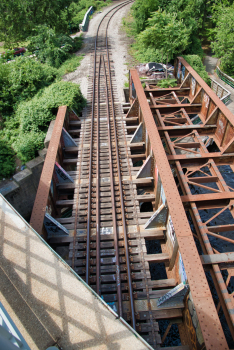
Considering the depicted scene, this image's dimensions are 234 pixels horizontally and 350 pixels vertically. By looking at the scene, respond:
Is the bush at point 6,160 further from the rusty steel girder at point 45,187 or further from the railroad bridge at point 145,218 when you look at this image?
the rusty steel girder at point 45,187

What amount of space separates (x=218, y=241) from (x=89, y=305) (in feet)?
28.2

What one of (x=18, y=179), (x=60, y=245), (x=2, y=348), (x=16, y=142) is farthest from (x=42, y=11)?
(x=2, y=348)

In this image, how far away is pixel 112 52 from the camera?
22.6 m

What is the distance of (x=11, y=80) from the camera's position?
15.3 meters

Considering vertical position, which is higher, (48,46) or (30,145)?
(48,46)

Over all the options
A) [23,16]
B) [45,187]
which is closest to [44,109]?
[45,187]

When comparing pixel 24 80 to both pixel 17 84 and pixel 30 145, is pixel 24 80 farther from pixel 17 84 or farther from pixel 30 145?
pixel 30 145

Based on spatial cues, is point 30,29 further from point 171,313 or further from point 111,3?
point 111,3

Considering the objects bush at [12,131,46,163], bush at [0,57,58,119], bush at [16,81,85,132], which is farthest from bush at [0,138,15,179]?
bush at [0,57,58,119]

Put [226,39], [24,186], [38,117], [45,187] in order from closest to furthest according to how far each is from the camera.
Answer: [45,187] → [24,186] → [38,117] → [226,39]

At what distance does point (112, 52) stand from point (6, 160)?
1610cm

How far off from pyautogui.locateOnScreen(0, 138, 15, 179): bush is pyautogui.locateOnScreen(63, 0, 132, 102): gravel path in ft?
19.9

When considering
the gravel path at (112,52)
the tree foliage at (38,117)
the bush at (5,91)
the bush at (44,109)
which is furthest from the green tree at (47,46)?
the bush at (44,109)

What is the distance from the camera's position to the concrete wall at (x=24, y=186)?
1042 cm
